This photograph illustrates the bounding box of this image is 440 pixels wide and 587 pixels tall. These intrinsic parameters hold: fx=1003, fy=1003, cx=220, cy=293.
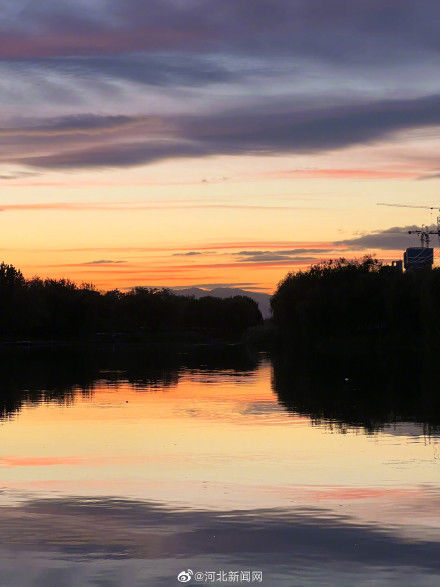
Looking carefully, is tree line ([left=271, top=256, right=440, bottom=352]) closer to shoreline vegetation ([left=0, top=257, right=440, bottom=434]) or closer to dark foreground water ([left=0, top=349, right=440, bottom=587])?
shoreline vegetation ([left=0, top=257, right=440, bottom=434])

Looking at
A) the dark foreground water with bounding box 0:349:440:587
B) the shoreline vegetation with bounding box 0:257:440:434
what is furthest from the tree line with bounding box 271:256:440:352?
the dark foreground water with bounding box 0:349:440:587

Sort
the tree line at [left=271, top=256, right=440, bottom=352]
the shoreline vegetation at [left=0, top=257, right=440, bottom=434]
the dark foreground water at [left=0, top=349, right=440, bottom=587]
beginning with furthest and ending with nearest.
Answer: the tree line at [left=271, top=256, right=440, bottom=352]
the shoreline vegetation at [left=0, top=257, right=440, bottom=434]
the dark foreground water at [left=0, top=349, right=440, bottom=587]

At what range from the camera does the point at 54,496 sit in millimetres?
16859

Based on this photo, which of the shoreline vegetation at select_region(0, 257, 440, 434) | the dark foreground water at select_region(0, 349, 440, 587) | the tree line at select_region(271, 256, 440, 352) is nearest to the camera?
the dark foreground water at select_region(0, 349, 440, 587)

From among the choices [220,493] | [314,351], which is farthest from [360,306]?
[220,493]

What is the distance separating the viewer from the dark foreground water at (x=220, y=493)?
38.2 ft

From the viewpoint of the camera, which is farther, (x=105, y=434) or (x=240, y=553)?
(x=105, y=434)

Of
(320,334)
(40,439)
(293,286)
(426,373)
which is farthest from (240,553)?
(293,286)

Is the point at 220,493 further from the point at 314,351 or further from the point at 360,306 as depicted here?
the point at 360,306

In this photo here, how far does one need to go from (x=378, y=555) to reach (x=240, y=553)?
1.68m

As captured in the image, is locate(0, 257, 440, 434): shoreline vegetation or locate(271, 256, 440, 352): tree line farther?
locate(271, 256, 440, 352): tree line

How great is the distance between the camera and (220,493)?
17.3 meters

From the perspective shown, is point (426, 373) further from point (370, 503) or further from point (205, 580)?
point (205, 580)

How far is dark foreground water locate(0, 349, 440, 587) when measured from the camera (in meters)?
11.6
